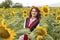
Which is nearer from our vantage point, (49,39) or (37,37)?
(37,37)

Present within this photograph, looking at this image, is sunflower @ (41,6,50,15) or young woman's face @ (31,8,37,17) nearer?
young woman's face @ (31,8,37,17)

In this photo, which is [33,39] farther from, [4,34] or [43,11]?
[43,11]

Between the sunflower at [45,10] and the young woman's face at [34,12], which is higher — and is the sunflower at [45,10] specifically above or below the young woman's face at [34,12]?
below

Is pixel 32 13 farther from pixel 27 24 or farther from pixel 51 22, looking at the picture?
pixel 51 22

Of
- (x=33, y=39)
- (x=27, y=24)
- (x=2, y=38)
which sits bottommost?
(x=27, y=24)

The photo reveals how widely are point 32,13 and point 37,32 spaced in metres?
1.15

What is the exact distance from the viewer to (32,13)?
108 inches

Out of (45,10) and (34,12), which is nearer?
(34,12)

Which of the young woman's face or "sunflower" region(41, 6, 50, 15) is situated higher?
the young woman's face

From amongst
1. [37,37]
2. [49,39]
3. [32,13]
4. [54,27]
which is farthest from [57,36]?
[32,13]

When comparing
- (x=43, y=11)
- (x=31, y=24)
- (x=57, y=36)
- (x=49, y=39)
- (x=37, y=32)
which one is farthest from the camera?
(x=43, y=11)

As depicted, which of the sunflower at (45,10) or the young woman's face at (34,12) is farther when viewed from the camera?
the sunflower at (45,10)

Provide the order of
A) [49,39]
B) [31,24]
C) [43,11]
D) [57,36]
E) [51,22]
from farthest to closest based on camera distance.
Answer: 1. [43,11]
2. [31,24]
3. [51,22]
4. [57,36]
5. [49,39]

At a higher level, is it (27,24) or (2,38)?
(2,38)
